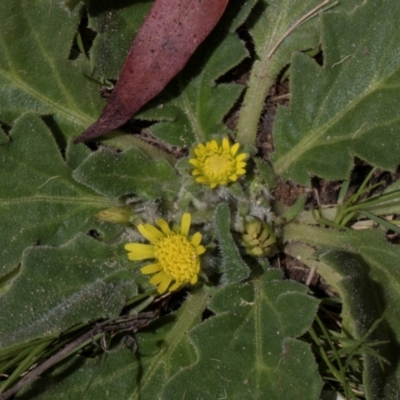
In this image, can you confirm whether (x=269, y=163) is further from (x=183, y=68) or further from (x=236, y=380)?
(x=236, y=380)

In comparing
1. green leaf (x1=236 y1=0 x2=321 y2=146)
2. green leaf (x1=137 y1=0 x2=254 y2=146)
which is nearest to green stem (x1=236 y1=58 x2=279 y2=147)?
green leaf (x1=236 y1=0 x2=321 y2=146)

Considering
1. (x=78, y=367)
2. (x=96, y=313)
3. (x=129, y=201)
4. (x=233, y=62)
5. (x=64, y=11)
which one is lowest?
(x=78, y=367)

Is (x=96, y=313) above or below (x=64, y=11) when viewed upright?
below

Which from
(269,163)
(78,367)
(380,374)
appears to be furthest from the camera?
(269,163)

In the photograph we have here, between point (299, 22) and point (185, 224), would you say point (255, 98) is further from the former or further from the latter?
point (185, 224)

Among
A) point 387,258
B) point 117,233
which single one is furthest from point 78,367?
point 387,258

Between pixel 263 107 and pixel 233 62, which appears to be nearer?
pixel 233 62

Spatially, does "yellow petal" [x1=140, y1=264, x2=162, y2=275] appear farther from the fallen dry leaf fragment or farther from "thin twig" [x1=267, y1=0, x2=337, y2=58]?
"thin twig" [x1=267, y1=0, x2=337, y2=58]

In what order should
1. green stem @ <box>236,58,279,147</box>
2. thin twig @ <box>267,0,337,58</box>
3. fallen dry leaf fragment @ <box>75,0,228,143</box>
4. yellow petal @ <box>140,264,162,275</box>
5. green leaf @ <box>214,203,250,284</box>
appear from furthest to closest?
green stem @ <box>236,58,279,147</box> < thin twig @ <box>267,0,337,58</box> < fallen dry leaf fragment @ <box>75,0,228,143</box> < yellow petal @ <box>140,264,162,275</box> < green leaf @ <box>214,203,250,284</box>
